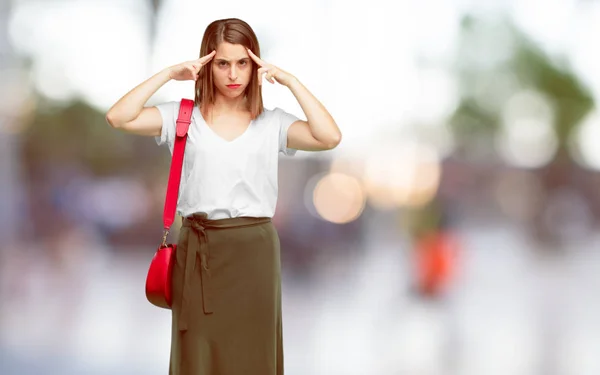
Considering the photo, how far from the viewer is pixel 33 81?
7520mm

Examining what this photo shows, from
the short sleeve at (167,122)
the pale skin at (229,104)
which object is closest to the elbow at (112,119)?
the pale skin at (229,104)

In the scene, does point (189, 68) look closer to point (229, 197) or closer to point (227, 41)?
point (227, 41)

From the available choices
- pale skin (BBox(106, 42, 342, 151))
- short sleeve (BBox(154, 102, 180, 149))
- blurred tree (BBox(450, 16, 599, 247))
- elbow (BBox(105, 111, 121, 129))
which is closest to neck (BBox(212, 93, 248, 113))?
pale skin (BBox(106, 42, 342, 151))

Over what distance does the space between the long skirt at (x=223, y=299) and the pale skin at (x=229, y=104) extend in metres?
0.23

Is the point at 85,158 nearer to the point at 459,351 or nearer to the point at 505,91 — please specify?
the point at 505,91

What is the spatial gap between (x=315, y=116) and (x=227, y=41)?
277 millimetres

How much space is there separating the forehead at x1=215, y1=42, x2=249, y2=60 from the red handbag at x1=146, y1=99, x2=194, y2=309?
149 millimetres

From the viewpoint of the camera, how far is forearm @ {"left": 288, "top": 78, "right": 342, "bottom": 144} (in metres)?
1.84

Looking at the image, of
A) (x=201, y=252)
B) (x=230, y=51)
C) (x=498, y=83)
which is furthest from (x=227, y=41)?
(x=498, y=83)

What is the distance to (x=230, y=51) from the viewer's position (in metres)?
1.85

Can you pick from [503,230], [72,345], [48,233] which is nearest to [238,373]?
[72,345]

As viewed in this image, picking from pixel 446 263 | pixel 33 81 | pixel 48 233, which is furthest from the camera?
pixel 48 233

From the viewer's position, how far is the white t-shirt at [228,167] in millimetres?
1859

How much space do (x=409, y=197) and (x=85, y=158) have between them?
4168 mm
